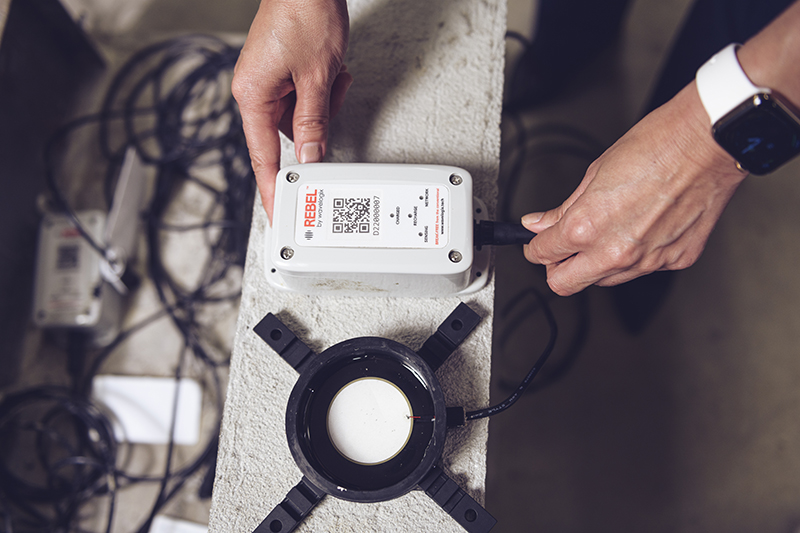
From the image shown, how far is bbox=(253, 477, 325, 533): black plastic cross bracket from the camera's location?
1.97 feet

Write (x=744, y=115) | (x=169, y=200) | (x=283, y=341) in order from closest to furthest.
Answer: (x=744, y=115), (x=283, y=341), (x=169, y=200)

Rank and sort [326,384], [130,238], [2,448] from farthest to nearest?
[130,238] < [2,448] < [326,384]

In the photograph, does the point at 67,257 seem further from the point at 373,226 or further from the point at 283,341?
the point at 373,226

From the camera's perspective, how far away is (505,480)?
134 centimetres

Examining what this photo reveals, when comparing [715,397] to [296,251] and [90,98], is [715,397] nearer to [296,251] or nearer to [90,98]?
[296,251]

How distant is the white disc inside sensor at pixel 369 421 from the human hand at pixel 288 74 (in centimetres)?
31

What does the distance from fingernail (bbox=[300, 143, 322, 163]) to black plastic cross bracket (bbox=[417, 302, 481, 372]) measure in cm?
30

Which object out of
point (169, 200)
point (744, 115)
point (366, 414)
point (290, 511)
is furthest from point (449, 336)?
point (169, 200)

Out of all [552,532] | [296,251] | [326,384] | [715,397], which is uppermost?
[296,251]

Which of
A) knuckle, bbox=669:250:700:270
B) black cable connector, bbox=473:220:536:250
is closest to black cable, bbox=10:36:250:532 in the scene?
black cable connector, bbox=473:220:536:250

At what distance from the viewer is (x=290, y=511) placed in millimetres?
604

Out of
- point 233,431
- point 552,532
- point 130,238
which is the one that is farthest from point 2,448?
point 552,532

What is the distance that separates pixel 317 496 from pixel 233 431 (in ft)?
0.50

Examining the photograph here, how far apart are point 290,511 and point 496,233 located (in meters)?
0.45
